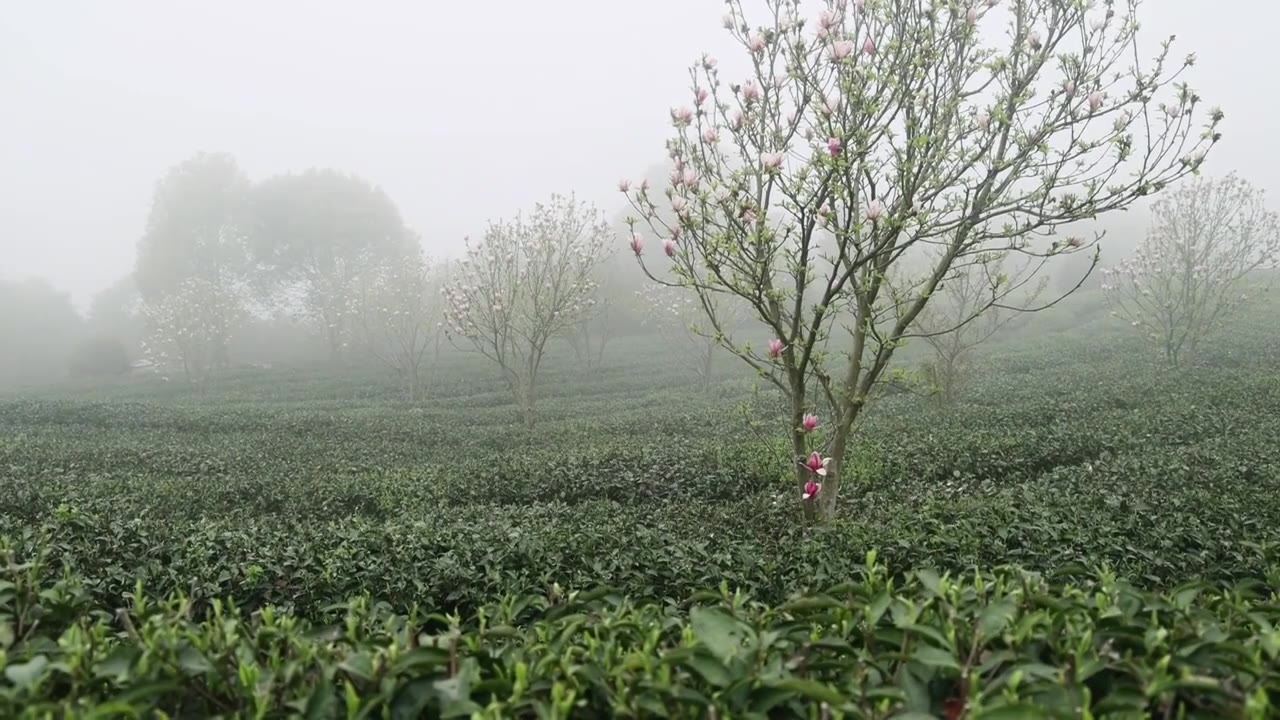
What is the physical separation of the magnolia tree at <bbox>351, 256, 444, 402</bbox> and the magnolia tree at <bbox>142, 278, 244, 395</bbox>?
8302mm

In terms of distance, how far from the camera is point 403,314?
34.6 m

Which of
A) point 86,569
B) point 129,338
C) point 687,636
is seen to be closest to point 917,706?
point 687,636

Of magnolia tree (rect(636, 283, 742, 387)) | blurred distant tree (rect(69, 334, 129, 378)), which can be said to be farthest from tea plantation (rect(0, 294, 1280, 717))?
blurred distant tree (rect(69, 334, 129, 378))

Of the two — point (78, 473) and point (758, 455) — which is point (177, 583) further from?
point (78, 473)

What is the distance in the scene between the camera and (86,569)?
5367 millimetres

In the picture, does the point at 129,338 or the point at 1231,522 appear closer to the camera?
the point at 1231,522

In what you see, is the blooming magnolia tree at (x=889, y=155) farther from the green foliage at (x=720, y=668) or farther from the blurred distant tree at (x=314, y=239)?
the blurred distant tree at (x=314, y=239)

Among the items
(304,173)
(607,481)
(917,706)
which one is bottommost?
(607,481)

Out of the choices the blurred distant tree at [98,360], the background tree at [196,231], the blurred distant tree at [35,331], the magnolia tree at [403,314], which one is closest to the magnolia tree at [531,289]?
the magnolia tree at [403,314]

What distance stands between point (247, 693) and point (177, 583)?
3.99 m

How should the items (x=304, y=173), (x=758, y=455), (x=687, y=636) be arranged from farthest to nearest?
(x=304, y=173) < (x=758, y=455) < (x=687, y=636)

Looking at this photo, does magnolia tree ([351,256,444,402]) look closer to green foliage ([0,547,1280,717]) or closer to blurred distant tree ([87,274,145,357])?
blurred distant tree ([87,274,145,357])

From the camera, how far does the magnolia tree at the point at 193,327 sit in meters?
40.8

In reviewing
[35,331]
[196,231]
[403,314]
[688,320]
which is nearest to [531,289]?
[688,320]
